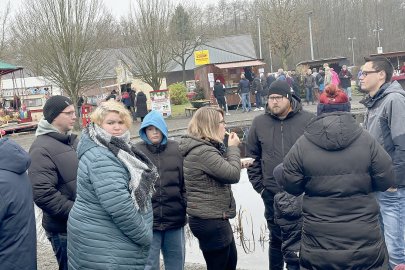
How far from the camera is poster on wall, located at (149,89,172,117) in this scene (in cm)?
2495

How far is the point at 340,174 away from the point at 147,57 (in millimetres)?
24676

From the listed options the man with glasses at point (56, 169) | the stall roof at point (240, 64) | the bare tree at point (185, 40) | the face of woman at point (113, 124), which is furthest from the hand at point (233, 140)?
the bare tree at point (185, 40)

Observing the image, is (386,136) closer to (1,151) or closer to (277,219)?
(277,219)

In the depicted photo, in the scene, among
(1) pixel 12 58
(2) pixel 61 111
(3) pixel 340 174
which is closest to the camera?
(3) pixel 340 174

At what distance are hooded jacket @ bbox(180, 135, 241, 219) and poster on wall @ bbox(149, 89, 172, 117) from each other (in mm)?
20716

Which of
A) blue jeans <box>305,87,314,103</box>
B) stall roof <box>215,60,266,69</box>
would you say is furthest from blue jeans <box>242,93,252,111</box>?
stall roof <box>215,60,266,69</box>

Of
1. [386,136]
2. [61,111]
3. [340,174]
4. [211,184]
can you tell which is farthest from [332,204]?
[61,111]

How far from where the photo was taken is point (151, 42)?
27297mm

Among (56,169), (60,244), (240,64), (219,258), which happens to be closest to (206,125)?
(219,258)

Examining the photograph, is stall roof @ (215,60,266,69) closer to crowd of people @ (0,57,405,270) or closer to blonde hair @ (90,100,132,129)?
crowd of people @ (0,57,405,270)

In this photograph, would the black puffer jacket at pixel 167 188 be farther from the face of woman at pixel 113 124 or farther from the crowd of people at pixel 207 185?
the face of woman at pixel 113 124

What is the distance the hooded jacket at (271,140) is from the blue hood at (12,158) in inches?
93.3

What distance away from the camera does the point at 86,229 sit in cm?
340

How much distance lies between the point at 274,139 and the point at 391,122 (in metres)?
1.07
